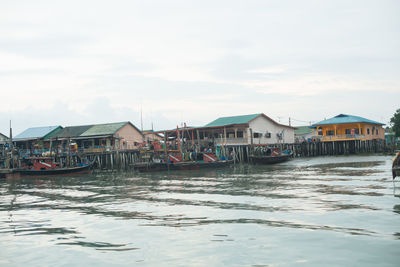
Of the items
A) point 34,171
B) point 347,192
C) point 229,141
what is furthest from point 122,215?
point 229,141

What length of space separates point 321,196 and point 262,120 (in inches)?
1392

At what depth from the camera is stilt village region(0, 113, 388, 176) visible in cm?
4066

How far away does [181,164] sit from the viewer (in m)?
38.7

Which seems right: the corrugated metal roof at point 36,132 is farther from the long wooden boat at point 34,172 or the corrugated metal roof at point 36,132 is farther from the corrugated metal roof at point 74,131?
the long wooden boat at point 34,172

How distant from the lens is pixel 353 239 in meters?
9.72

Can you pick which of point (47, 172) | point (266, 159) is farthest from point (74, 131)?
point (266, 159)

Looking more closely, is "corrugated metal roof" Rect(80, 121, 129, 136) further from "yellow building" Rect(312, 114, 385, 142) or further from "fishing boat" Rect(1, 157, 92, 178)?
→ "yellow building" Rect(312, 114, 385, 142)

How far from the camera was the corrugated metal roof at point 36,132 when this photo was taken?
57469 mm

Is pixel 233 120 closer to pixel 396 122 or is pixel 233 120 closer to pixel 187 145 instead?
pixel 187 145

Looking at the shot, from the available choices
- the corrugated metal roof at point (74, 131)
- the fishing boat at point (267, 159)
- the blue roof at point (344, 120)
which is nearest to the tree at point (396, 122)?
the blue roof at point (344, 120)

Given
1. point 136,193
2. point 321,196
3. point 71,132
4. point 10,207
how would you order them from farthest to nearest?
1. point 71,132
2. point 136,193
3. point 10,207
4. point 321,196

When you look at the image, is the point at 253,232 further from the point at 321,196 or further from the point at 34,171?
the point at 34,171

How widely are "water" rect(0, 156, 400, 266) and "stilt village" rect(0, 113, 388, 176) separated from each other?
73.2ft

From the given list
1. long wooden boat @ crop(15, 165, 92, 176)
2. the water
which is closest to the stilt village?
long wooden boat @ crop(15, 165, 92, 176)
